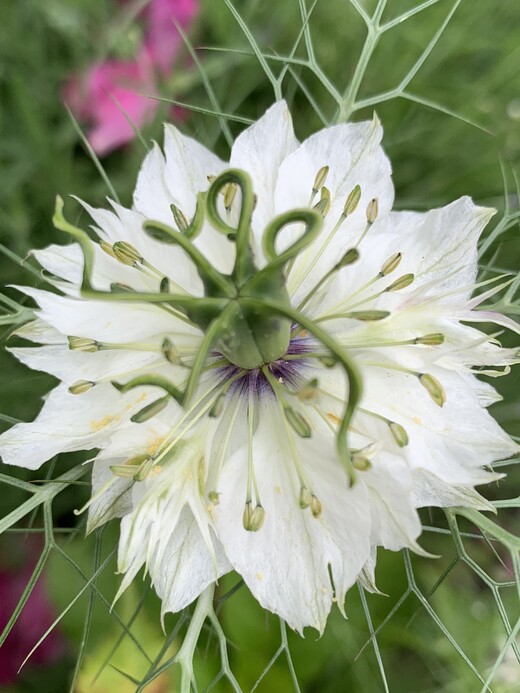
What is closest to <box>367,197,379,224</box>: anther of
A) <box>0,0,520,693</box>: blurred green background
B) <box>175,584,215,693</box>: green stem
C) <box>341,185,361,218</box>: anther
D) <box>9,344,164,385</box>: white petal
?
<box>341,185,361,218</box>: anther

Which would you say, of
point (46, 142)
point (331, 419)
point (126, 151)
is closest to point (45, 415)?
point (331, 419)

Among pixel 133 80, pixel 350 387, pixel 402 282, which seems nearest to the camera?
pixel 350 387

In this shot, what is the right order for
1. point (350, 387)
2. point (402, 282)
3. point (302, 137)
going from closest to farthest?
1. point (350, 387)
2. point (402, 282)
3. point (302, 137)

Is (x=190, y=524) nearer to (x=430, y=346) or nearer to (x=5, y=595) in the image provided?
(x=430, y=346)

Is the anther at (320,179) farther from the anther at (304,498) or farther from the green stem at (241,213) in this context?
the anther at (304,498)

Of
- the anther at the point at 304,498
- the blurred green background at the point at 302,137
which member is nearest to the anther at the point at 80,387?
the anther at the point at 304,498

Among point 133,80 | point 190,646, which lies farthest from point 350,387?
point 133,80

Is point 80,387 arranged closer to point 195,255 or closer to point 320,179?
point 195,255
